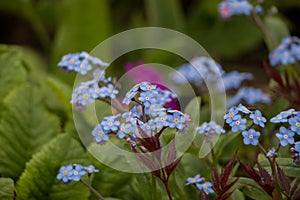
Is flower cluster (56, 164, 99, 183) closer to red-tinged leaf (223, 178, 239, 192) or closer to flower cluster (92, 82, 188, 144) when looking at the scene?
flower cluster (92, 82, 188, 144)

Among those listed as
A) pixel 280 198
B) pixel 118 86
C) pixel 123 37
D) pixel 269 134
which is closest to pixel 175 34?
pixel 123 37

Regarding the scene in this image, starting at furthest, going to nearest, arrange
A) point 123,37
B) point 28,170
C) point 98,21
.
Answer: point 123,37, point 98,21, point 28,170

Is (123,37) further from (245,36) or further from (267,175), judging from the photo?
(267,175)

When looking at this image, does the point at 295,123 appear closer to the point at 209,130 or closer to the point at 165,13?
the point at 209,130

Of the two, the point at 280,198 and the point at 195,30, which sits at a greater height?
the point at 280,198

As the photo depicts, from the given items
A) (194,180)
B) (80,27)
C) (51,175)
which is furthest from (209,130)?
(80,27)

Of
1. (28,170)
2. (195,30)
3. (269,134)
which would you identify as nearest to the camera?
(28,170)

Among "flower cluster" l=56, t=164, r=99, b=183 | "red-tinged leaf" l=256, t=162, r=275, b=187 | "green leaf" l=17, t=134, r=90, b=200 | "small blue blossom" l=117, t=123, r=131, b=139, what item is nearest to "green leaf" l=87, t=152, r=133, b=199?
"green leaf" l=17, t=134, r=90, b=200
